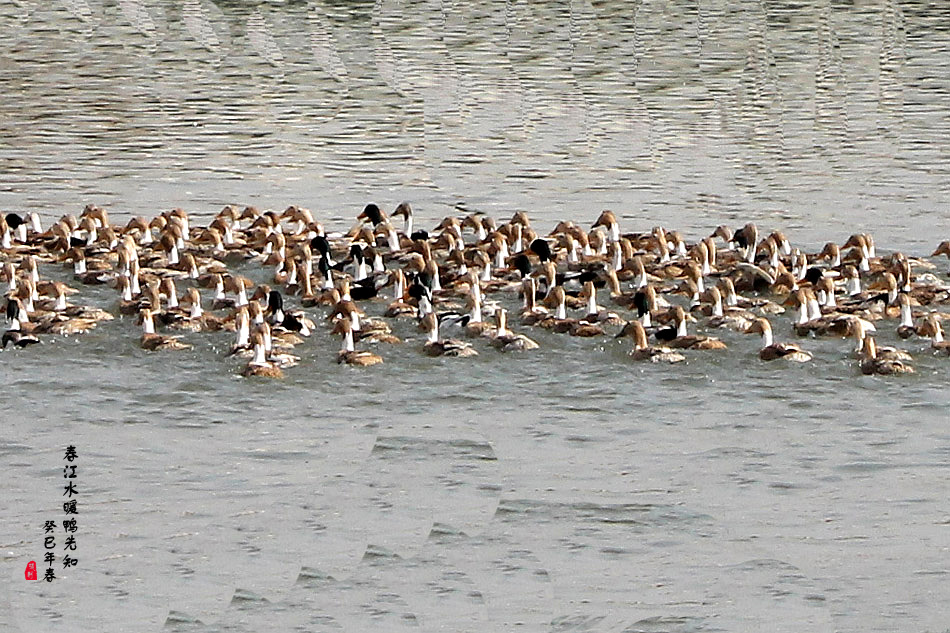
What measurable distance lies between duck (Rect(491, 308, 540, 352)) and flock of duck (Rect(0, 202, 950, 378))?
0.02 metres

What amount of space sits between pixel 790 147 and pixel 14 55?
2217 cm

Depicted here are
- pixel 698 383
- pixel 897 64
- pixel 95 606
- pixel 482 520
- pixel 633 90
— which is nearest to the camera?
pixel 95 606

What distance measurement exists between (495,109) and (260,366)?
2210cm

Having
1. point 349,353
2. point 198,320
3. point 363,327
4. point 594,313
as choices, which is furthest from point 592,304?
point 198,320

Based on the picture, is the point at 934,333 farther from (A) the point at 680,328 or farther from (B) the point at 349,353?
(B) the point at 349,353

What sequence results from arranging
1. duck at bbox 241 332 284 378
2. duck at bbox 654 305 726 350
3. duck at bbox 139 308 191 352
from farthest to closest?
duck at bbox 139 308 191 352 → duck at bbox 654 305 726 350 → duck at bbox 241 332 284 378

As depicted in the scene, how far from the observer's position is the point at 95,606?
13.4m

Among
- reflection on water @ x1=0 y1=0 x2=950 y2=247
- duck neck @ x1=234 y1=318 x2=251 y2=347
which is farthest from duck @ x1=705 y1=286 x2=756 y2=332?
reflection on water @ x1=0 y1=0 x2=950 y2=247

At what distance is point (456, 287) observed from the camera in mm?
21328

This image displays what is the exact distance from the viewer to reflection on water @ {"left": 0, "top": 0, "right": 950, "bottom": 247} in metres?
31.2

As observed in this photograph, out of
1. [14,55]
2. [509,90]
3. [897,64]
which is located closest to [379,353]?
[509,90]

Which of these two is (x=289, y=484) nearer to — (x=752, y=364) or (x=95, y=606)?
(x=95, y=606)

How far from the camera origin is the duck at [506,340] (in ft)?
63.4

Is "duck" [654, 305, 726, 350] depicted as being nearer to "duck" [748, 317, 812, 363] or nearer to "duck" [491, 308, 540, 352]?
"duck" [748, 317, 812, 363]
